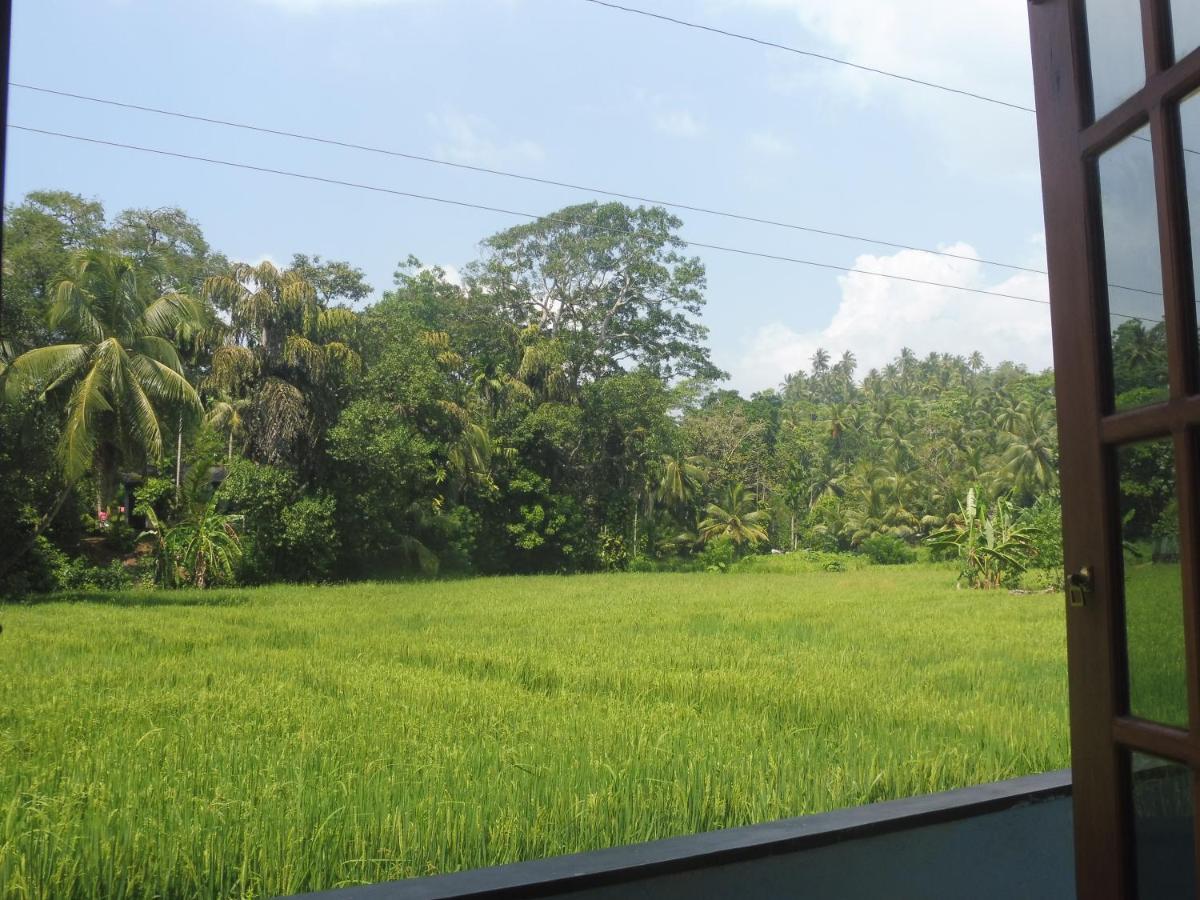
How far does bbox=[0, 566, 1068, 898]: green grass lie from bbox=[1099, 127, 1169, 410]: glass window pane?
154 centimetres

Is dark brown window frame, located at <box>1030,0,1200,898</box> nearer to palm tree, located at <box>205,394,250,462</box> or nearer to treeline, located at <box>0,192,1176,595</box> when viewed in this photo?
treeline, located at <box>0,192,1176,595</box>

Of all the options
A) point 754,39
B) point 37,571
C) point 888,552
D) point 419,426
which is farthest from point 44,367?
point 888,552

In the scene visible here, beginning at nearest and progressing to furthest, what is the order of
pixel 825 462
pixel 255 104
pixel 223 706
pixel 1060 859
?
pixel 1060 859
pixel 223 706
pixel 255 104
pixel 825 462

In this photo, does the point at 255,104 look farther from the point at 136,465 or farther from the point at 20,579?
the point at 20,579

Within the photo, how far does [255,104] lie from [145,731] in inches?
465

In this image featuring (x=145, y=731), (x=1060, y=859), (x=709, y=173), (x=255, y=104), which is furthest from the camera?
(x=709, y=173)

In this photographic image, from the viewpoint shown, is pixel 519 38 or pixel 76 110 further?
pixel 76 110

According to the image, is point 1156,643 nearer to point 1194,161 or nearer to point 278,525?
point 1194,161

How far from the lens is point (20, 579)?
736 centimetres

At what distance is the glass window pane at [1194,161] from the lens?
669 mm

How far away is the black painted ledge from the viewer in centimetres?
95

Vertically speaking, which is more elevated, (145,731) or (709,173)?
(709,173)

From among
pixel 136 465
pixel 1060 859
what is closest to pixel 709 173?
pixel 136 465

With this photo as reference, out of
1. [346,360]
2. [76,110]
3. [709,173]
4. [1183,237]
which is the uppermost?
[709,173]
